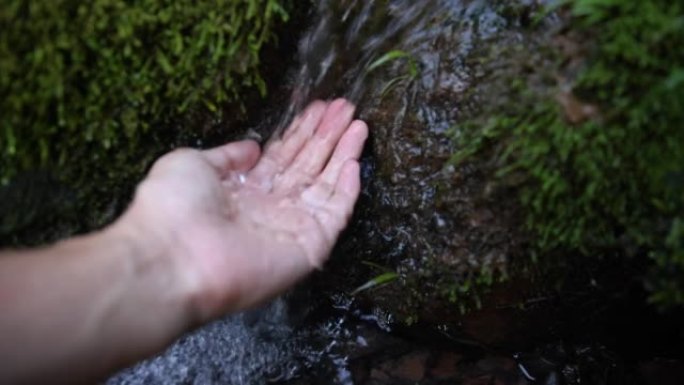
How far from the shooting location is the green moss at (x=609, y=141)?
1561 millimetres

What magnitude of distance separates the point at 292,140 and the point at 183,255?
689mm

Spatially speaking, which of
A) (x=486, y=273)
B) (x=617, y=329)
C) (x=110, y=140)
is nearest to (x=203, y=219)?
(x=110, y=140)

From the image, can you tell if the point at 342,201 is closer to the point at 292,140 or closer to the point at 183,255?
the point at 292,140

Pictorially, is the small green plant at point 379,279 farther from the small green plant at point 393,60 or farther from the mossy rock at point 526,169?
the small green plant at point 393,60

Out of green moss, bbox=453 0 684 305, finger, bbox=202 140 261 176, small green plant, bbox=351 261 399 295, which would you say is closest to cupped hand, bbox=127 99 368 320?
finger, bbox=202 140 261 176

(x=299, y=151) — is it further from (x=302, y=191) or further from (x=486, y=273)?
(x=486, y=273)

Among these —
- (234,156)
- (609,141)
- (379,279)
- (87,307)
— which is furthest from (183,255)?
(609,141)

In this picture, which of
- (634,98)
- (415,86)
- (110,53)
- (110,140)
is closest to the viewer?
(634,98)

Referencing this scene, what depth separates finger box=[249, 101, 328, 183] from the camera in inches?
87.4

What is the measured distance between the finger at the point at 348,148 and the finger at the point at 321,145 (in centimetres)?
3

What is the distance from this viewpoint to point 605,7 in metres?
1.63

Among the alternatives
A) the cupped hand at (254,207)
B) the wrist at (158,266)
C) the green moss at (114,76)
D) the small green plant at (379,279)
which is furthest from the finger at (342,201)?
the wrist at (158,266)

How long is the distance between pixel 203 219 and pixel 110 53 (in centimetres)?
58

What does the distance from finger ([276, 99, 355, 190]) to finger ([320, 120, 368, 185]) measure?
0.10ft
